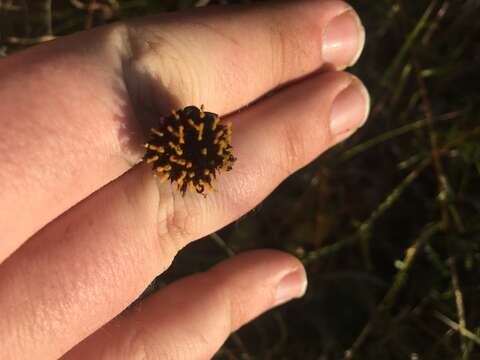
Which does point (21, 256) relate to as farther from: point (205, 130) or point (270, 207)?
point (270, 207)

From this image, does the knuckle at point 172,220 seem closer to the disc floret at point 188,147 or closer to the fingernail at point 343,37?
the disc floret at point 188,147

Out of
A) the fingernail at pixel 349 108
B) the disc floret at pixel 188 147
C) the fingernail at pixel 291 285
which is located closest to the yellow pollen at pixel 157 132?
the disc floret at pixel 188 147

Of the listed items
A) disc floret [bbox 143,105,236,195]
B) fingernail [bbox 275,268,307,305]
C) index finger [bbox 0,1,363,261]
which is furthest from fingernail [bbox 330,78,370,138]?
disc floret [bbox 143,105,236,195]

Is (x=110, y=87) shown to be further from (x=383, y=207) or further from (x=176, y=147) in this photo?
(x=383, y=207)

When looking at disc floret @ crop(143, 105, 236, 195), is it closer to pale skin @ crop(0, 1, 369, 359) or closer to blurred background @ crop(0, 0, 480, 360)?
pale skin @ crop(0, 1, 369, 359)

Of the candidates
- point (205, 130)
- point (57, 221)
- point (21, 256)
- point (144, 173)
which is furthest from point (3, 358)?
point (205, 130)

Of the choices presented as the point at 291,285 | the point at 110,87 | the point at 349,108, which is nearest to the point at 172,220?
the point at 110,87
